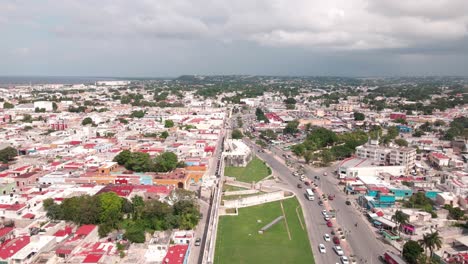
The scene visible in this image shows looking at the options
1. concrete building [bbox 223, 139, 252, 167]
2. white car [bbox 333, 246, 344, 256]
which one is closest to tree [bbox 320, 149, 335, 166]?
concrete building [bbox 223, 139, 252, 167]

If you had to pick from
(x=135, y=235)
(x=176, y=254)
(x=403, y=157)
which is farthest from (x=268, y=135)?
(x=176, y=254)

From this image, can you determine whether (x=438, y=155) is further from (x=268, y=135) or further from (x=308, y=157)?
(x=268, y=135)

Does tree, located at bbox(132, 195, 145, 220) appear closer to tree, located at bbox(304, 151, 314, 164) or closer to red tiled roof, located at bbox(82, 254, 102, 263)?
red tiled roof, located at bbox(82, 254, 102, 263)

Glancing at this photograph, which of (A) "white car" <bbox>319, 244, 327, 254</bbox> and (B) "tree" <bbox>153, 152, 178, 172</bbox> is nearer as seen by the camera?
(A) "white car" <bbox>319, 244, 327, 254</bbox>

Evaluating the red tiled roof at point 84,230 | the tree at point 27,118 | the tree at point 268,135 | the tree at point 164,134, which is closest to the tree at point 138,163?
the red tiled roof at point 84,230

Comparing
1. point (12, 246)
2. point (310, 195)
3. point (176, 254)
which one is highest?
point (12, 246)

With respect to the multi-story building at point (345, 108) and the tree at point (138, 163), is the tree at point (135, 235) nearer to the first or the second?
the tree at point (138, 163)

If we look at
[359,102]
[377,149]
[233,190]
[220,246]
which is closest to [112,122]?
[233,190]
